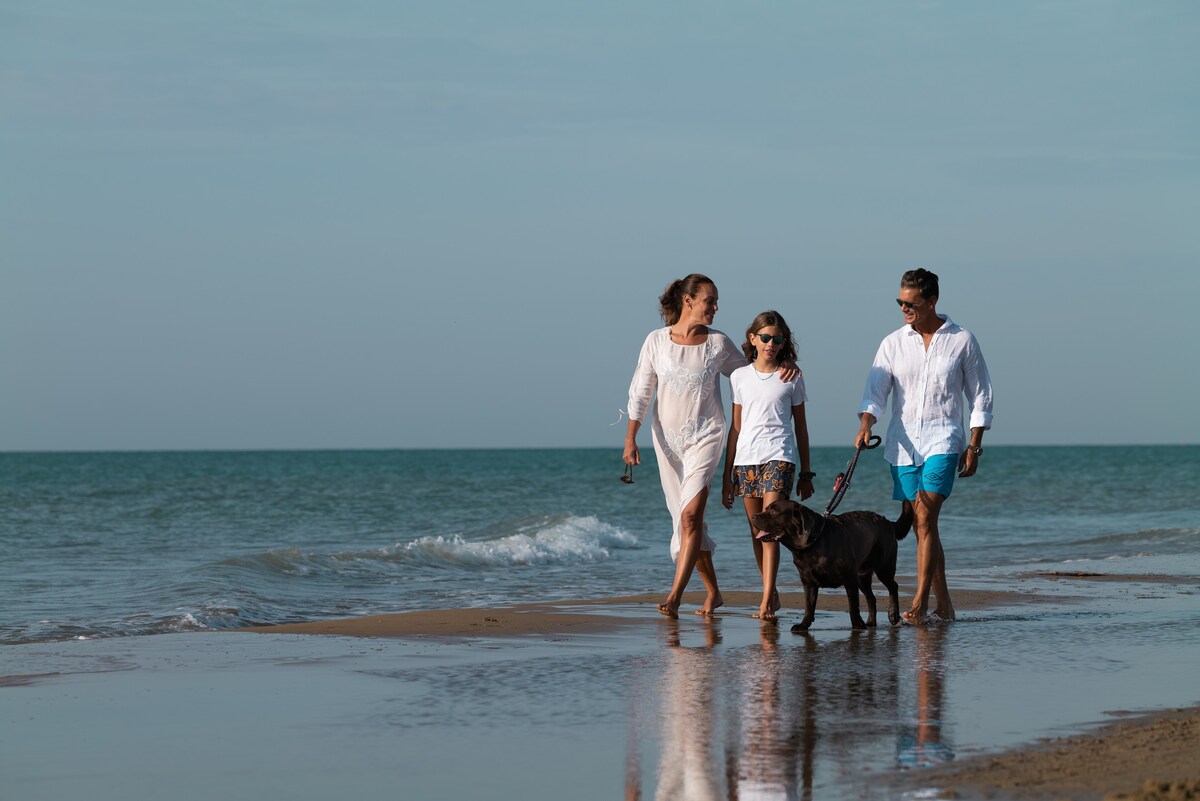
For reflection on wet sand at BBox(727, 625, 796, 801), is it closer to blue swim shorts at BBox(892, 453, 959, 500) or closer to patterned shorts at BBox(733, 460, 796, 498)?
patterned shorts at BBox(733, 460, 796, 498)

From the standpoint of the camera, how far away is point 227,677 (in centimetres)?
561

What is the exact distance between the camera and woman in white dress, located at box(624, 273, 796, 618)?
7.67 meters

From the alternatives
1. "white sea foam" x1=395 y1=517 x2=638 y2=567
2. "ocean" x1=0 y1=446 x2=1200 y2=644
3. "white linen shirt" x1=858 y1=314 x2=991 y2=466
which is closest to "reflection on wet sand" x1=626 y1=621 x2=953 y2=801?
"white linen shirt" x1=858 y1=314 x2=991 y2=466

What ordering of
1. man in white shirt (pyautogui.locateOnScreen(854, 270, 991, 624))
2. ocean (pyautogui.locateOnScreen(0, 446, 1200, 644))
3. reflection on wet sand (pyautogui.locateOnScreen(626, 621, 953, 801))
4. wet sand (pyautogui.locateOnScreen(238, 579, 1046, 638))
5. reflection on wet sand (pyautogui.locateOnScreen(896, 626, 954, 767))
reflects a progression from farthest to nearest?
ocean (pyautogui.locateOnScreen(0, 446, 1200, 644)) < wet sand (pyautogui.locateOnScreen(238, 579, 1046, 638)) < man in white shirt (pyautogui.locateOnScreen(854, 270, 991, 624)) < reflection on wet sand (pyautogui.locateOnScreen(896, 626, 954, 767)) < reflection on wet sand (pyautogui.locateOnScreen(626, 621, 953, 801))

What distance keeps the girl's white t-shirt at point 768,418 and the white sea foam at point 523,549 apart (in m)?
7.16

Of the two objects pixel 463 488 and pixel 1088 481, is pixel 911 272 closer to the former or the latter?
pixel 463 488

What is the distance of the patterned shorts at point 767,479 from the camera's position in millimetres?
7180

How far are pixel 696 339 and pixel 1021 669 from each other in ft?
9.48

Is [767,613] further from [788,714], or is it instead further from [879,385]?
[788,714]

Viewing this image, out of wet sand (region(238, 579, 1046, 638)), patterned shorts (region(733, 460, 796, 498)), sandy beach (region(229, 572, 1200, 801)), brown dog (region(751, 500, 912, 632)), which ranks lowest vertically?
wet sand (region(238, 579, 1046, 638))

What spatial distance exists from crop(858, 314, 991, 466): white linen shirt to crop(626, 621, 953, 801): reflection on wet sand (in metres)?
1.13

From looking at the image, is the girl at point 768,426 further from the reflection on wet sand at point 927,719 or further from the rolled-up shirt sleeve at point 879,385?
the reflection on wet sand at point 927,719

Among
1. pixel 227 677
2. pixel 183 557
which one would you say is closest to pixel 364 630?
pixel 227 677

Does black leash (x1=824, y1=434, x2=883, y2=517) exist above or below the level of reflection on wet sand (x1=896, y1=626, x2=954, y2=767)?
above
